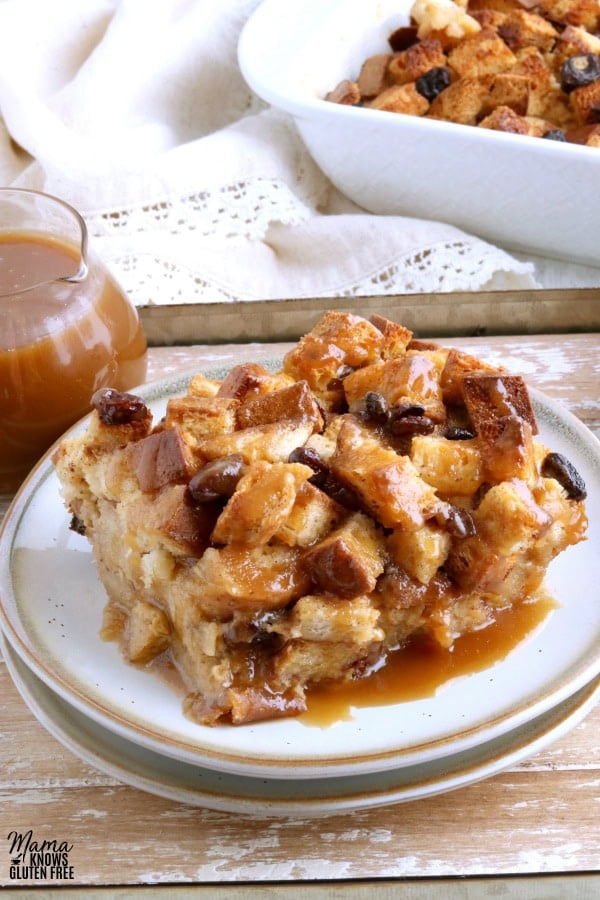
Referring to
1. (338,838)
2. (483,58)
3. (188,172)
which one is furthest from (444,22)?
(338,838)

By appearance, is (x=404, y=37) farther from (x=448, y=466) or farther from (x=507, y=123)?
(x=448, y=466)

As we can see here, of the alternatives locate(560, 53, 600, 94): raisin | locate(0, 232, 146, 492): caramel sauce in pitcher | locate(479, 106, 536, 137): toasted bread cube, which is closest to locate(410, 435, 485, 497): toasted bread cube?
locate(0, 232, 146, 492): caramel sauce in pitcher

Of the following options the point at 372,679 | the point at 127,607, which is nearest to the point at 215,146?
the point at 127,607

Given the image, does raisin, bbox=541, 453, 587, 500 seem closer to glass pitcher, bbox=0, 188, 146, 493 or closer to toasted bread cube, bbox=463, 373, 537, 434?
toasted bread cube, bbox=463, 373, 537, 434

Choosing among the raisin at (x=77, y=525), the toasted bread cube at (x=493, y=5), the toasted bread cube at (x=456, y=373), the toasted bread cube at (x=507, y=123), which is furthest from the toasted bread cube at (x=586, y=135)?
the raisin at (x=77, y=525)

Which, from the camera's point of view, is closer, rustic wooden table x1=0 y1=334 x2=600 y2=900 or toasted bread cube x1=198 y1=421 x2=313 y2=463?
rustic wooden table x1=0 y1=334 x2=600 y2=900

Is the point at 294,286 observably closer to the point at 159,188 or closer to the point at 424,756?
the point at 159,188

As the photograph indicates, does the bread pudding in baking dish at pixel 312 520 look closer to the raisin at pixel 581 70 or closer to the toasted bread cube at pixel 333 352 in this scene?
the toasted bread cube at pixel 333 352
